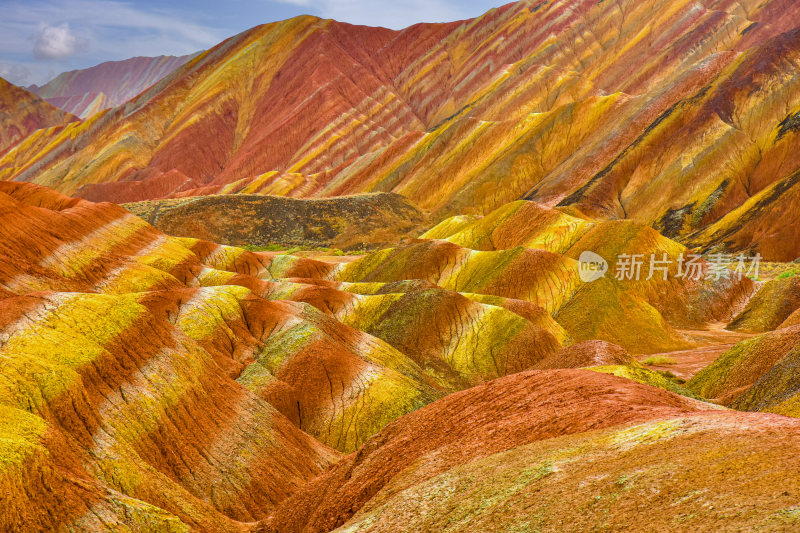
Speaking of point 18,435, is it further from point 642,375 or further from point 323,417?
point 642,375

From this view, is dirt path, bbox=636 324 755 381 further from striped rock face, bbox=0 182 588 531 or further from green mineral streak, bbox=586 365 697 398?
green mineral streak, bbox=586 365 697 398

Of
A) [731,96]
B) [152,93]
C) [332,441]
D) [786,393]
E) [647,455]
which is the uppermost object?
[152,93]

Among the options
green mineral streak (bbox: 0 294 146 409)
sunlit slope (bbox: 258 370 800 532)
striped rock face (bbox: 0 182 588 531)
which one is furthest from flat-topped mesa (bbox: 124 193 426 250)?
sunlit slope (bbox: 258 370 800 532)

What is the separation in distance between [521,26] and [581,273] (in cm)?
13495

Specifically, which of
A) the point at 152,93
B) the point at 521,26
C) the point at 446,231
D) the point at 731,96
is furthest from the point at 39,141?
the point at 731,96

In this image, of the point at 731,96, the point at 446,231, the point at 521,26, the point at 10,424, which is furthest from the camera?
the point at 521,26

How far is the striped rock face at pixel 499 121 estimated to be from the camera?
78375 millimetres

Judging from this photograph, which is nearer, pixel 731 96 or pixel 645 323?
pixel 645 323

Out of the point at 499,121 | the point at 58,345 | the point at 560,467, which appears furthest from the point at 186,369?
the point at 499,121

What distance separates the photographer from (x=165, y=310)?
27.4 metres

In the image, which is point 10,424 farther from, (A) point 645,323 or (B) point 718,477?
(A) point 645,323

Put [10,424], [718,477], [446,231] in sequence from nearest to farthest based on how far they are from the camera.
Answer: [718,477] → [10,424] → [446,231]

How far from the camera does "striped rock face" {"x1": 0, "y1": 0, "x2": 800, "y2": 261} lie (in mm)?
78375

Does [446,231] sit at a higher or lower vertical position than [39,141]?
lower
